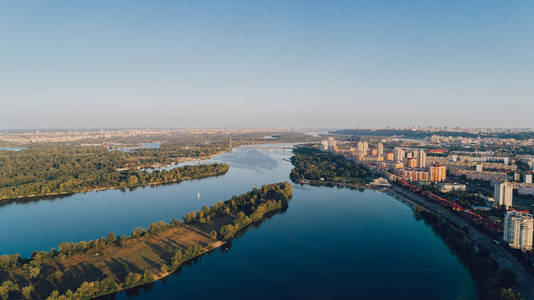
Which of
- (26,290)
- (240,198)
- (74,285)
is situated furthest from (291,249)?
(26,290)

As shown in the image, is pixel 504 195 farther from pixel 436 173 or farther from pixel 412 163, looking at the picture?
pixel 412 163

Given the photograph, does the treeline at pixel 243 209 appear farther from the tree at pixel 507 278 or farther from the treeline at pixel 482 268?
the tree at pixel 507 278

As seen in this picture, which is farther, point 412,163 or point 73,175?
point 412,163

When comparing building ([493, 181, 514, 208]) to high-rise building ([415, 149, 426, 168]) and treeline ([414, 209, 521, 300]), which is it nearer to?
treeline ([414, 209, 521, 300])

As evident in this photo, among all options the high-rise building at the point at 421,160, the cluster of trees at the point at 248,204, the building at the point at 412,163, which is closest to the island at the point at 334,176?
the building at the point at 412,163

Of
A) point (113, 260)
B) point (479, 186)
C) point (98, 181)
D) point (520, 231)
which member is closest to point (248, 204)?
point (113, 260)

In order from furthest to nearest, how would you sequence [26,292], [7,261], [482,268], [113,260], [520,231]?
[520,231]
[113,260]
[7,261]
[482,268]
[26,292]

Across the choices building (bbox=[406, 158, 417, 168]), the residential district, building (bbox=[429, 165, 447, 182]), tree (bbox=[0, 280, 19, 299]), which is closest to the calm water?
the residential district

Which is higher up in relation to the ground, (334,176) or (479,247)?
(334,176)
